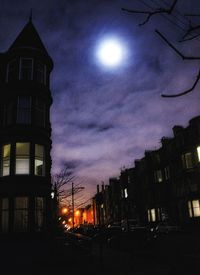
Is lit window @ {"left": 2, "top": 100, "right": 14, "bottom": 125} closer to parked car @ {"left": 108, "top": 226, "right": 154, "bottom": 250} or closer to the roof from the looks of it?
the roof

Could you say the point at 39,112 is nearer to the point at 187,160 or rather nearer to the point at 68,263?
the point at 68,263

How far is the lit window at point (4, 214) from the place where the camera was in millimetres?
23406

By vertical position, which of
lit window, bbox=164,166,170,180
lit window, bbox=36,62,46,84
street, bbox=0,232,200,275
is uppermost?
lit window, bbox=36,62,46,84

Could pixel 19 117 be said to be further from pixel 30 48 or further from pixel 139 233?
pixel 139 233

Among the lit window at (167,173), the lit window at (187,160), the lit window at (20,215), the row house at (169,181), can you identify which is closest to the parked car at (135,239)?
the lit window at (20,215)

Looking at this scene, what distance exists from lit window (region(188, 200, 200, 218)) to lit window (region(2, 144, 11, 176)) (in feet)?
96.0

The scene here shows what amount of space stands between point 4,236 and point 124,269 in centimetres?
1119

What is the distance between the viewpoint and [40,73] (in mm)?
27344

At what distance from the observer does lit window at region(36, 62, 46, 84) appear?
27.1 meters

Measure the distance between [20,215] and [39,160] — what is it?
4399mm

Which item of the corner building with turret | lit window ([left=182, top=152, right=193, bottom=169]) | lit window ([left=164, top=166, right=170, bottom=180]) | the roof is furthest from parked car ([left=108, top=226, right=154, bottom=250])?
lit window ([left=164, top=166, right=170, bottom=180])

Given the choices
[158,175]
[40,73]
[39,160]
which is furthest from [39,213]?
[158,175]

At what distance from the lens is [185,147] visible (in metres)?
47.2

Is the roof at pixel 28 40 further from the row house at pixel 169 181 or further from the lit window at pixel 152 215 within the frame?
A: the lit window at pixel 152 215
